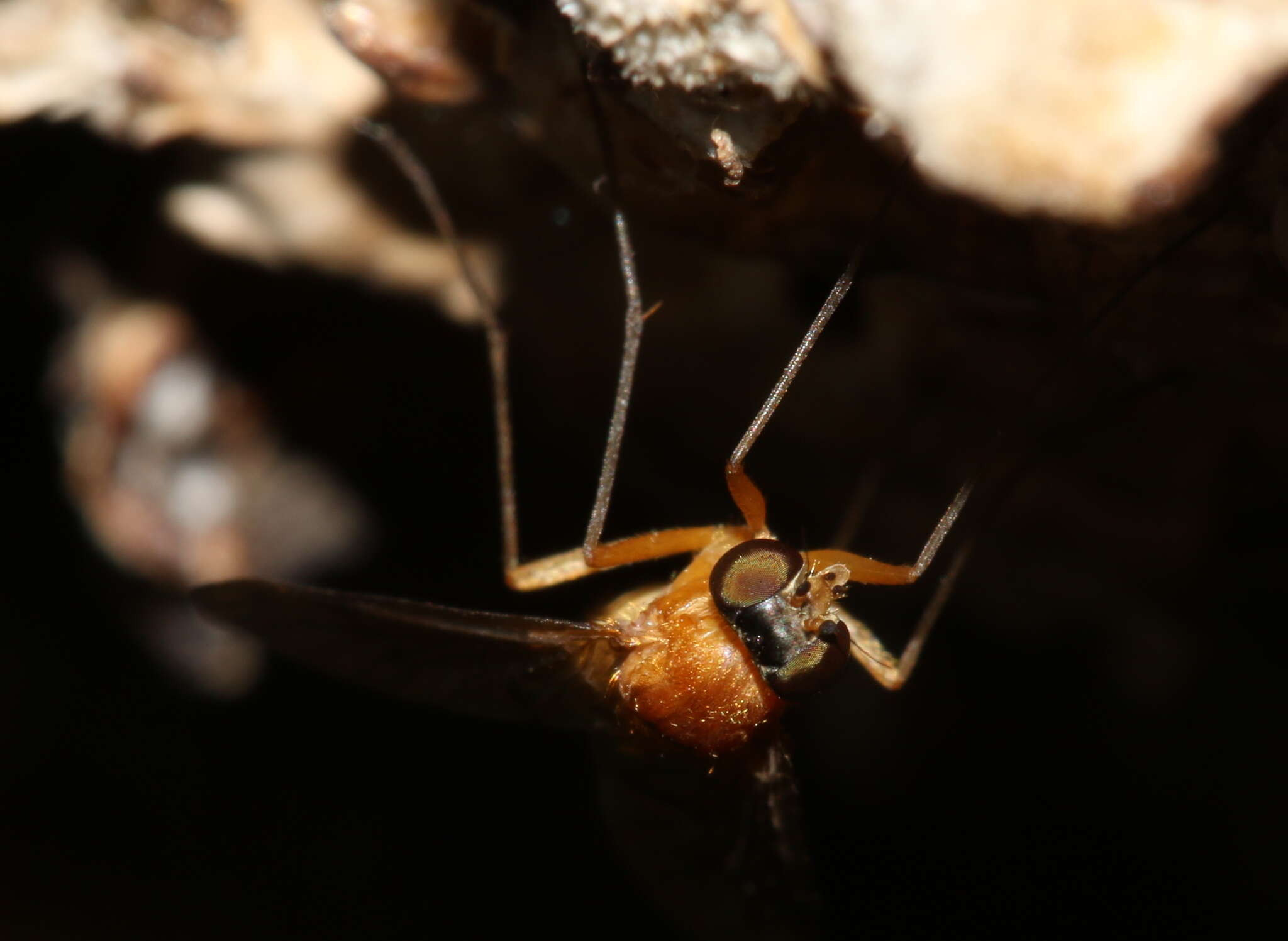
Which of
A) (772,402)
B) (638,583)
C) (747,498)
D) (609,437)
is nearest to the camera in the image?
(772,402)

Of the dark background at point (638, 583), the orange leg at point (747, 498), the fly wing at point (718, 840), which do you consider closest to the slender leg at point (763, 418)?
the orange leg at point (747, 498)

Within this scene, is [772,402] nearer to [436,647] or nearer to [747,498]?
[747,498]

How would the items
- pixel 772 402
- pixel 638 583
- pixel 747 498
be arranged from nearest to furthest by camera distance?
pixel 772 402 < pixel 747 498 < pixel 638 583

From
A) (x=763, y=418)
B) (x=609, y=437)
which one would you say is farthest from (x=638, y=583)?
(x=763, y=418)

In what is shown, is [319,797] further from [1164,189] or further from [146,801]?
[1164,189]

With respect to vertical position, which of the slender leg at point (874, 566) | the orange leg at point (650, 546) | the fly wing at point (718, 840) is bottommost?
the fly wing at point (718, 840)

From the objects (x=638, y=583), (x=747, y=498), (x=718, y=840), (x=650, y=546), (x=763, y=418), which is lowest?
(x=718, y=840)

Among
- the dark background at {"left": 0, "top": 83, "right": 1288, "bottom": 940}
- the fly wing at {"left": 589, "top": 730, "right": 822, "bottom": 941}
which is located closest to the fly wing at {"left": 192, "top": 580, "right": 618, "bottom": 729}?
the fly wing at {"left": 589, "top": 730, "right": 822, "bottom": 941}

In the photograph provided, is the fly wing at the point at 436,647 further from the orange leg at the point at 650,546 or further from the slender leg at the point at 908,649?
the slender leg at the point at 908,649
